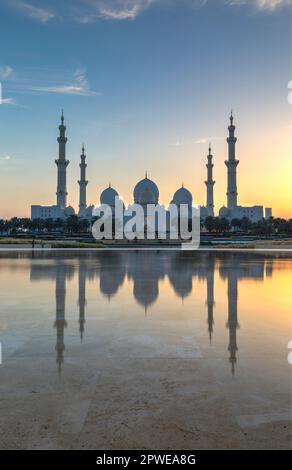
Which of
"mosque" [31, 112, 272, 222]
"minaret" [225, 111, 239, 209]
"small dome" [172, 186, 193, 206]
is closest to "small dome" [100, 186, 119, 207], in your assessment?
"mosque" [31, 112, 272, 222]

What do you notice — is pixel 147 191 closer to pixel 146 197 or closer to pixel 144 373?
pixel 146 197

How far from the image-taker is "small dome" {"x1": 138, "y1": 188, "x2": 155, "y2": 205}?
274 feet

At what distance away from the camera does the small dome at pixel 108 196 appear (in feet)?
292

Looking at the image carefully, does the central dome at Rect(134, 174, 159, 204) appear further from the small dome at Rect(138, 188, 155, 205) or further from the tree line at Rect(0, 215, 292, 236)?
the tree line at Rect(0, 215, 292, 236)

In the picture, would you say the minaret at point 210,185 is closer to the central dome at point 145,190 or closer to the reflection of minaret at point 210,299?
the central dome at point 145,190

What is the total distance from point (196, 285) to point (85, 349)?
19.7 ft

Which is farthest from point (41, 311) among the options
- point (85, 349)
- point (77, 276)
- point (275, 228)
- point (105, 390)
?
point (275, 228)

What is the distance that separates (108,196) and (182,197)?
17.3 meters

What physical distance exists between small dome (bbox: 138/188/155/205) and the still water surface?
248 ft

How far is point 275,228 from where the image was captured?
2995 inches


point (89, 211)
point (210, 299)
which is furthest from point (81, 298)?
point (89, 211)

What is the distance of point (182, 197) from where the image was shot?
296 feet

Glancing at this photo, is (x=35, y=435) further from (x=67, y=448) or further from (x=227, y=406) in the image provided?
(x=227, y=406)

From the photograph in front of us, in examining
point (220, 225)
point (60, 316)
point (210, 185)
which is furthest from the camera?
point (210, 185)
